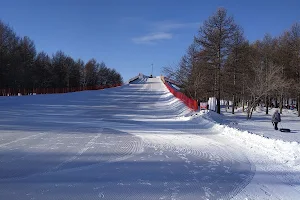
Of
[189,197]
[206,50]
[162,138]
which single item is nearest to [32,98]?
[206,50]

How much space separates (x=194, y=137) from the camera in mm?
13547

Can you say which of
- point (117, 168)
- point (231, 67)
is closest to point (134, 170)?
point (117, 168)

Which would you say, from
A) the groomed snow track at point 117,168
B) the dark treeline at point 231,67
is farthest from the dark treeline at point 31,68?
the groomed snow track at point 117,168

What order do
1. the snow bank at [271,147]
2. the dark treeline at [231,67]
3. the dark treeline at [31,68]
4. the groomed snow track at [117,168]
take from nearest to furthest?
the groomed snow track at [117,168]
the snow bank at [271,147]
the dark treeline at [231,67]
the dark treeline at [31,68]

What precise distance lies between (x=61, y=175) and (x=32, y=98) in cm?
3156

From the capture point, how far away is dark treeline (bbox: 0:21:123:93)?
186 ft

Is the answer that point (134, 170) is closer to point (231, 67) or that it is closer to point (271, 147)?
point (271, 147)

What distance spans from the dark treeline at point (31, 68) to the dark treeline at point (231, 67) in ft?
98.3

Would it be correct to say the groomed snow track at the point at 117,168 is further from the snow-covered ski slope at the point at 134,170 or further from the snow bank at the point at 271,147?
the snow bank at the point at 271,147

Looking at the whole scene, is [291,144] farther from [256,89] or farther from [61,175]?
[256,89]

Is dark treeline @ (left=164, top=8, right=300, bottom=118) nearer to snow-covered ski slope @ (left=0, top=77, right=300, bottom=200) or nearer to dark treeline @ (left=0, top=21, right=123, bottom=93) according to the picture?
snow-covered ski slope @ (left=0, top=77, right=300, bottom=200)

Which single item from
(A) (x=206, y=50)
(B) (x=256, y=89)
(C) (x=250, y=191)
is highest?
(A) (x=206, y=50)

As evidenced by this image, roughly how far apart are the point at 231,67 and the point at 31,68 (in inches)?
1896

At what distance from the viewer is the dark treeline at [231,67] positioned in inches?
1389
